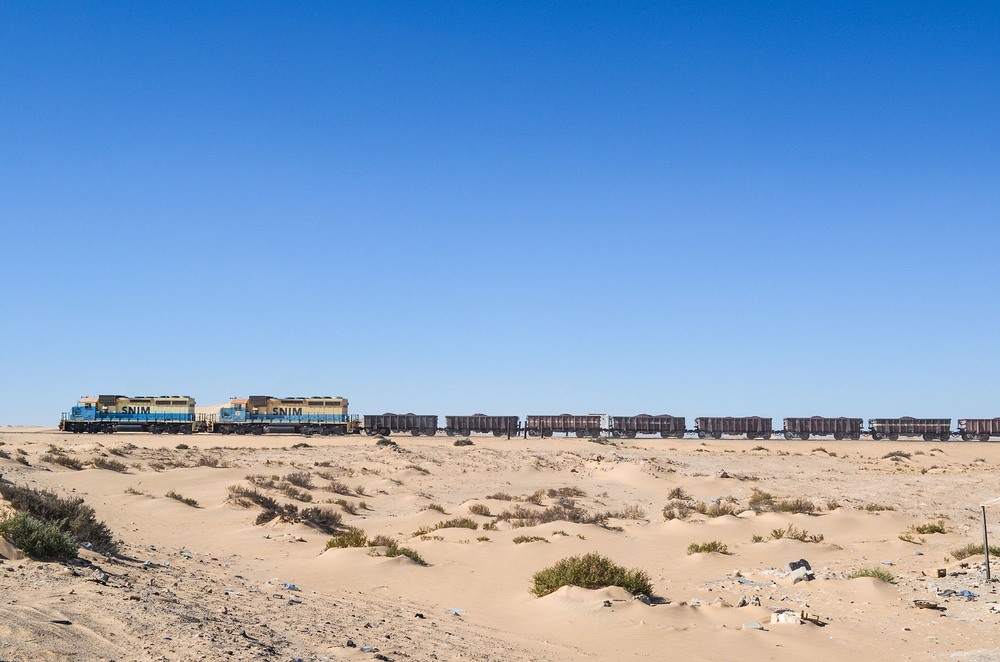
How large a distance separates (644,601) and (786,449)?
5848cm

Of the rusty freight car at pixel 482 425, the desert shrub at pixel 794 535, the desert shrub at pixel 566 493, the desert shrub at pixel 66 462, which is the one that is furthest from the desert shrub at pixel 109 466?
the rusty freight car at pixel 482 425

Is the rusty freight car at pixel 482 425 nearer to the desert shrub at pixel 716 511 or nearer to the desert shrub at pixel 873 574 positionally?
the desert shrub at pixel 716 511

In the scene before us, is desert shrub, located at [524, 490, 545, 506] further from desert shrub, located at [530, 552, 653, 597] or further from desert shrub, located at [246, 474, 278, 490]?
desert shrub, located at [530, 552, 653, 597]

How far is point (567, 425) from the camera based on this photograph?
84.2 meters

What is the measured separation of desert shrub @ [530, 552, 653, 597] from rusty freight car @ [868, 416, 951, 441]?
254 ft

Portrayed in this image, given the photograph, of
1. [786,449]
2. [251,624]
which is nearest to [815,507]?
[251,624]

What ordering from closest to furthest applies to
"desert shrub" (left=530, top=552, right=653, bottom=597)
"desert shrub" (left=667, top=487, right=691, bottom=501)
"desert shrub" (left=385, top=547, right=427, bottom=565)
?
"desert shrub" (left=530, top=552, right=653, bottom=597) → "desert shrub" (left=385, top=547, right=427, bottom=565) → "desert shrub" (left=667, top=487, right=691, bottom=501)

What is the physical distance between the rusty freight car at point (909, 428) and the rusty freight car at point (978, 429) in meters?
1.92

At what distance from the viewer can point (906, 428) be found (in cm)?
8100

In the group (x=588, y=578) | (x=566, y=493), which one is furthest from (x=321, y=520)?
(x=566, y=493)

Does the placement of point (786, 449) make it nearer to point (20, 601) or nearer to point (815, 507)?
point (815, 507)

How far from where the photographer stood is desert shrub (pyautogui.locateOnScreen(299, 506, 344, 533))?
21516 mm

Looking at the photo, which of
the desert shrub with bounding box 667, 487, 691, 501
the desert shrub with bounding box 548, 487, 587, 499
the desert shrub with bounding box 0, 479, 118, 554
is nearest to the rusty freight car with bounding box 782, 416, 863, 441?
the desert shrub with bounding box 667, 487, 691, 501

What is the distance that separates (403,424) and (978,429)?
61860mm
